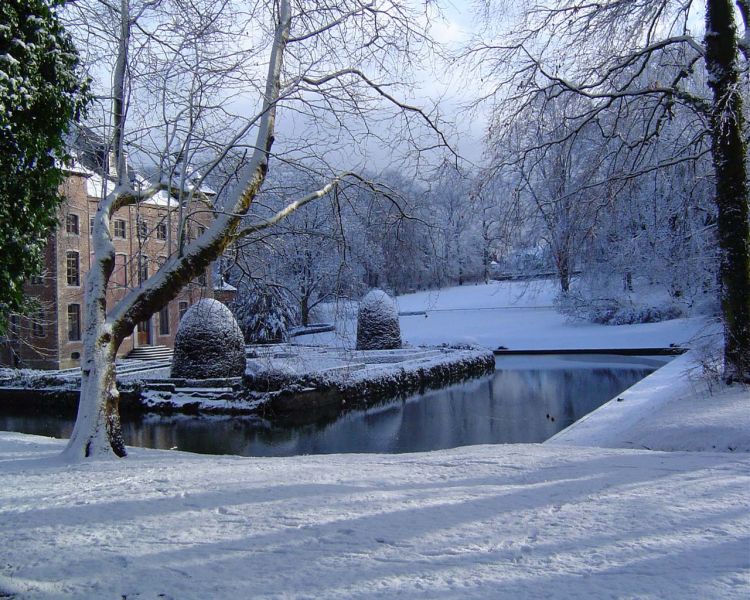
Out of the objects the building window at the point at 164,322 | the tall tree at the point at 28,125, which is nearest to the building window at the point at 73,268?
the building window at the point at 164,322

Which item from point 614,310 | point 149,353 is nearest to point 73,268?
point 149,353

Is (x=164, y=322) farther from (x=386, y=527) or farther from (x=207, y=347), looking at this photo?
(x=386, y=527)

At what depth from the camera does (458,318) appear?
4038cm

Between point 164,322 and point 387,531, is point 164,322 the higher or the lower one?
the higher one

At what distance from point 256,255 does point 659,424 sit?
5.83m

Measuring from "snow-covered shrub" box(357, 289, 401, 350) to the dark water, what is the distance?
452 cm

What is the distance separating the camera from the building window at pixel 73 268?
24.0 m

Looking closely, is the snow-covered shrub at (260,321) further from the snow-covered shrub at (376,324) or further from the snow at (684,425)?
the snow at (684,425)

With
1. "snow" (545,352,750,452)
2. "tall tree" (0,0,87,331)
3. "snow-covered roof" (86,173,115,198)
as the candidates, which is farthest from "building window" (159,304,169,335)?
"tall tree" (0,0,87,331)

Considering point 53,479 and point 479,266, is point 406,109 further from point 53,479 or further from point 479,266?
point 479,266

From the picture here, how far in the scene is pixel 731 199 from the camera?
8578 mm

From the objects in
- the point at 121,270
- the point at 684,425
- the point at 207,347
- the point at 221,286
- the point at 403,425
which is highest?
the point at 121,270

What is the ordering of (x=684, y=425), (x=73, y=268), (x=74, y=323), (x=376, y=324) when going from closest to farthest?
(x=684, y=425), (x=376, y=324), (x=74, y=323), (x=73, y=268)

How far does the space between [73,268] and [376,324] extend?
1163 cm
